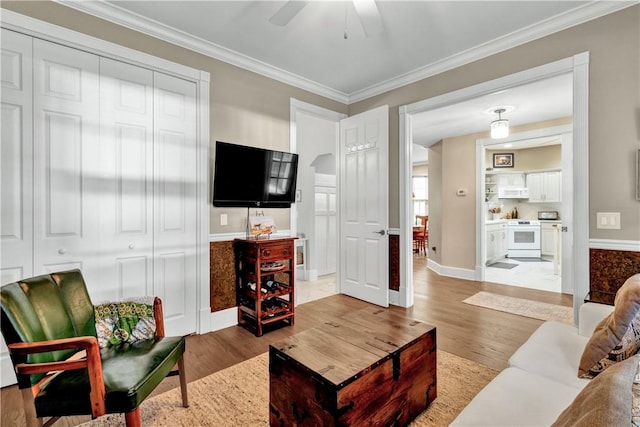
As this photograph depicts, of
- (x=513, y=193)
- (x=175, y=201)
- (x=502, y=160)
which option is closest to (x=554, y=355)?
(x=175, y=201)

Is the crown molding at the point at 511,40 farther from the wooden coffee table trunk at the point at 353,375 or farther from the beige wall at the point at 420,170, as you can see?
the beige wall at the point at 420,170

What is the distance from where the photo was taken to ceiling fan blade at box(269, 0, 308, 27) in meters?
1.89

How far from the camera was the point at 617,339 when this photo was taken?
1.24 metres

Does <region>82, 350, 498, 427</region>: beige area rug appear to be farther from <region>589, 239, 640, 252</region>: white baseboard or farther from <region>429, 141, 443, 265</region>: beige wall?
<region>429, 141, 443, 265</region>: beige wall

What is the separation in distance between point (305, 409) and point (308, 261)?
3769 millimetres

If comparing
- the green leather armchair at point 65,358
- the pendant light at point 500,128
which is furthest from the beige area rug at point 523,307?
the green leather armchair at point 65,358

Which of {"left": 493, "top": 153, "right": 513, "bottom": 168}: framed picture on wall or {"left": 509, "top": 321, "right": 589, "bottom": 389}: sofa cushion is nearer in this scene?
{"left": 509, "top": 321, "right": 589, "bottom": 389}: sofa cushion

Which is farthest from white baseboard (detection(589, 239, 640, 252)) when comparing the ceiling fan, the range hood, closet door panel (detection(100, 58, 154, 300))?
the range hood

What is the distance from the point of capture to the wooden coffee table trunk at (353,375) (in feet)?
4.38

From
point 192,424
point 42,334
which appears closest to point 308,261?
point 192,424

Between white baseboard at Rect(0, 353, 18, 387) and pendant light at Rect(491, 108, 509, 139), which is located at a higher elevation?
pendant light at Rect(491, 108, 509, 139)

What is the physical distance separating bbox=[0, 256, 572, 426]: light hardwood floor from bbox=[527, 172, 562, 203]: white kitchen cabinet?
3.72 m

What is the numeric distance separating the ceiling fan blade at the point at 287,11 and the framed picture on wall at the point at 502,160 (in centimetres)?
655

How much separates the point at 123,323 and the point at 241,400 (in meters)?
0.87
